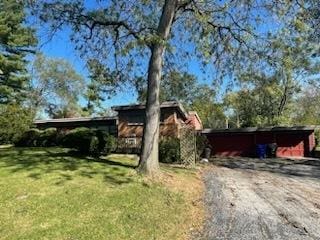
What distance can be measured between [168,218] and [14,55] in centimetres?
3832

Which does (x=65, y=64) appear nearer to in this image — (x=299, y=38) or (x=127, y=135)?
(x=127, y=135)

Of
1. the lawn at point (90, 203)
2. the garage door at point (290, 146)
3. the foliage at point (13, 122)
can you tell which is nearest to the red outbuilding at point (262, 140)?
the garage door at point (290, 146)

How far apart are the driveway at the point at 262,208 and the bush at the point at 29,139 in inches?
673

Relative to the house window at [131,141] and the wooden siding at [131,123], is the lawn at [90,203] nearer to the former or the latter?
the house window at [131,141]

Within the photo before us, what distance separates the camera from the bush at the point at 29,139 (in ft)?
99.1

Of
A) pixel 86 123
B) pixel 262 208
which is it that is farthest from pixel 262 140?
pixel 262 208

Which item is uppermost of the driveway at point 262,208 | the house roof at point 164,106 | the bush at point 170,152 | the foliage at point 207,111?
the foliage at point 207,111

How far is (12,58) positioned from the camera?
141ft

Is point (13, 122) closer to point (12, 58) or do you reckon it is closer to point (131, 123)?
point (131, 123)

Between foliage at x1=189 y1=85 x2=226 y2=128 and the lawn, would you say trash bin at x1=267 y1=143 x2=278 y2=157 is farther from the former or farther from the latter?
the lawn

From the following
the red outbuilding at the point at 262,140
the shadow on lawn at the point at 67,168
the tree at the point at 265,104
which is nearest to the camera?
the shadow on lawn at the point at 67,168

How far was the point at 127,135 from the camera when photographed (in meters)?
30.9

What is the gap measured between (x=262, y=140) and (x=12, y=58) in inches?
1054

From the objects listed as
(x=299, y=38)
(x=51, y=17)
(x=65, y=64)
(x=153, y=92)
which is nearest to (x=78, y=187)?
(x=153, y=92)
